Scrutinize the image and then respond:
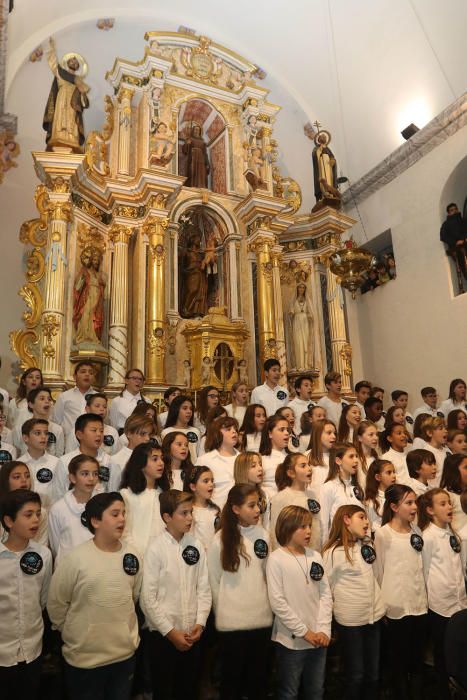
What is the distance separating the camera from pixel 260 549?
3.36m

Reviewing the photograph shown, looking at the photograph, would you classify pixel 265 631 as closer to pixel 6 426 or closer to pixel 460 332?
pixel 6 426

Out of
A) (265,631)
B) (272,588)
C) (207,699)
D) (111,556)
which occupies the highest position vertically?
(111,556)

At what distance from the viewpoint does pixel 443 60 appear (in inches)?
419

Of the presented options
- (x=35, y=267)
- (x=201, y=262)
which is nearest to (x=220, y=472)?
(x=35, y=267)

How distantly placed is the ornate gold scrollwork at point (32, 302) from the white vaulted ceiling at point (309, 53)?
3.44 metres

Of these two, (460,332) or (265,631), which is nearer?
(265,631)

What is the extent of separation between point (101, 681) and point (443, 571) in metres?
2.20

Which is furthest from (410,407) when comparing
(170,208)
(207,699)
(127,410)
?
(207,699)

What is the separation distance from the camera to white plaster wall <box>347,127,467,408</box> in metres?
10.4

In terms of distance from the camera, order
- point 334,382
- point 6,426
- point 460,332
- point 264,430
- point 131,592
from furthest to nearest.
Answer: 1. point 460,332
2. point 334,382
3. point 6,426
4. point 264,430
5. point 131,592

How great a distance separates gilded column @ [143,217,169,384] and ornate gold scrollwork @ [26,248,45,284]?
5.86 feet

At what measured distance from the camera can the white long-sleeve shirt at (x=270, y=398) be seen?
22.9 ft

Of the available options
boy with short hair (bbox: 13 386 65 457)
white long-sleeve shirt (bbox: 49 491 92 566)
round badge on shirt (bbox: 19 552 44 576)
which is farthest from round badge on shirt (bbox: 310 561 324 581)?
boy with short hair (bbox: 13 386 65 457)

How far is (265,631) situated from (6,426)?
357cm
